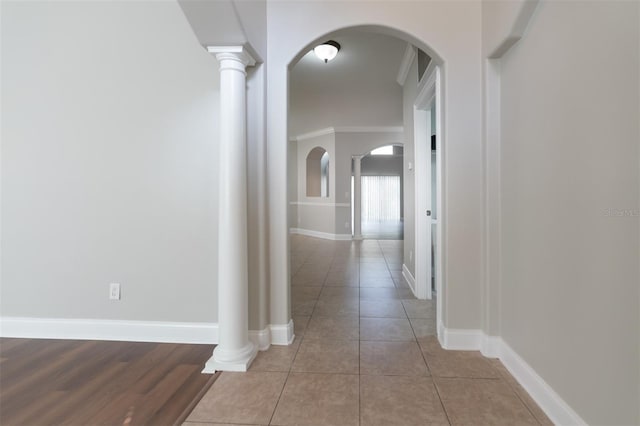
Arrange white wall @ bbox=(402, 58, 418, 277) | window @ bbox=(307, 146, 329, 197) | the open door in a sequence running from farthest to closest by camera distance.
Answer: window @ bbox=(307, 146, 329, 197)
white wall @ bbox=(402, 58, 418, 277)
the open door

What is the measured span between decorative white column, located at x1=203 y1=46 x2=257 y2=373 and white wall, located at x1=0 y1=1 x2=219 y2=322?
1.16ft

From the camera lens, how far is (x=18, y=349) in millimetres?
2146

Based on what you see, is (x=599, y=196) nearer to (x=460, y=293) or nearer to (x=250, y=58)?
(x=460, y=293)

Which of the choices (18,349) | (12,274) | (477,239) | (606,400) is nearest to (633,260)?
(606,400)

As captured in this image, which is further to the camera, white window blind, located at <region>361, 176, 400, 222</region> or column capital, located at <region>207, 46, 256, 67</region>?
white window blind, located at <region>361, 176, 400, 222</region>

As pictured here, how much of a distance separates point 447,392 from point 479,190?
4.18 ft

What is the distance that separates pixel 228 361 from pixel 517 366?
1732 millimetres

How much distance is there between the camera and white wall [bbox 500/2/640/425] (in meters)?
1.06

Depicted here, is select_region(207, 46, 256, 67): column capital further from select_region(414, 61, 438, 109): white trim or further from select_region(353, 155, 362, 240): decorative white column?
select_region(353, 155, 362, 240): decorative white column

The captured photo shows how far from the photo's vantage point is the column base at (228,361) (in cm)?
186

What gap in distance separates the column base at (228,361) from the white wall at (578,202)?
1653 millimetres

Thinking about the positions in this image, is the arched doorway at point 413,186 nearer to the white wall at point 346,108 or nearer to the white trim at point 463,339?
the white trim at point 463,339

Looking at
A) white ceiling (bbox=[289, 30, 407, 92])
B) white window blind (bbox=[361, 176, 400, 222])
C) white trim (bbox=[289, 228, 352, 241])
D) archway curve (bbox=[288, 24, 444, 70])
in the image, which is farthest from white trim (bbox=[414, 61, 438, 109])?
white window blind (bbox=[361, 176, 400, 222])

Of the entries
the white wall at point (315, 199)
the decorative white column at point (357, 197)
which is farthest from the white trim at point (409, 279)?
the white wall at point (315, 199)
